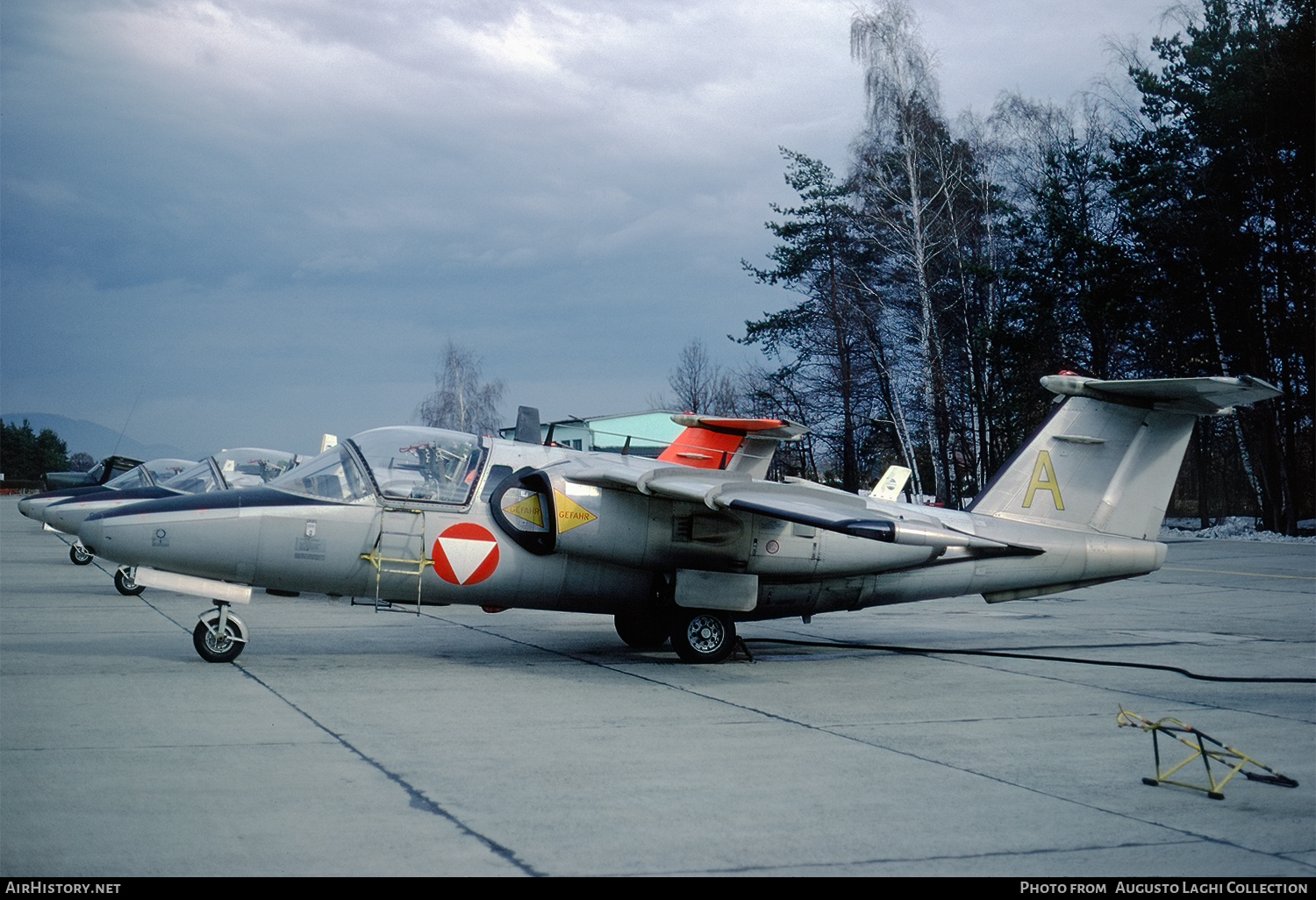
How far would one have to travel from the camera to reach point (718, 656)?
10.9 metres

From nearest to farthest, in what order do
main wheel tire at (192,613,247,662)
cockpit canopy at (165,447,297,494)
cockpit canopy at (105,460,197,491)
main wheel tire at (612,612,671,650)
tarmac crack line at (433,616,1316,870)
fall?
tarmac crack line at (433,616,1316,870) < main wheel tire at (192,613,247,662) < main wheel tire at (612,612,671,650) < cockpit canopy at (165,447,297,494) < cockpit canopy at (105,460,197,491)

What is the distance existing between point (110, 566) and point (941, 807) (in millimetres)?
21844

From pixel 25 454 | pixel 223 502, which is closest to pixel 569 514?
pixel 223 502

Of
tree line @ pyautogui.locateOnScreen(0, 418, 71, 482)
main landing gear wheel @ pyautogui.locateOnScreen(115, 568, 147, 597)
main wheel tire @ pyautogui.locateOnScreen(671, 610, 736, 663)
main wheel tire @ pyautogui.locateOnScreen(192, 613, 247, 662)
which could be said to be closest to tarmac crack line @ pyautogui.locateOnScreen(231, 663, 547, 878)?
main wheel tire @ pyautogui.locateOnScreen(192, 613, 247, 662)

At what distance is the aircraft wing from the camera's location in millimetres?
9133

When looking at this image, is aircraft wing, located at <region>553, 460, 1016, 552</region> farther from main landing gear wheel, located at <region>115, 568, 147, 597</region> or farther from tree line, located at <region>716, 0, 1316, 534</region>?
tree line, located at <region>716, 0, 1316, 534</region>

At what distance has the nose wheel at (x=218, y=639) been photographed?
9773 millimetres

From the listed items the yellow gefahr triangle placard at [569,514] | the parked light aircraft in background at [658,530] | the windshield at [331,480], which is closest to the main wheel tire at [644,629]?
the parked light aircraft in background at [658,530]

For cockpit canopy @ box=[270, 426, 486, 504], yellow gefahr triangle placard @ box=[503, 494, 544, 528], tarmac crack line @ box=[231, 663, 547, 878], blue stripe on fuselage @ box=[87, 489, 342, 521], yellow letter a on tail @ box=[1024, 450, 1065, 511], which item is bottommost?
tarmac crack line @ box=[231, 663, 547, 878]

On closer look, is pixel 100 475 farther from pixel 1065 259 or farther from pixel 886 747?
pixel 1065 259

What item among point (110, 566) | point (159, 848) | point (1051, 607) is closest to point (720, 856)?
point (159, 848)

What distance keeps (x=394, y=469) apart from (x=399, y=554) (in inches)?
33.9

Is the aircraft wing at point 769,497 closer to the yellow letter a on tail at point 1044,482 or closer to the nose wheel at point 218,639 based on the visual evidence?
the yellow letter a on tail at point 1044,482
